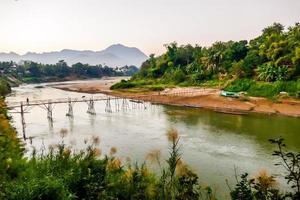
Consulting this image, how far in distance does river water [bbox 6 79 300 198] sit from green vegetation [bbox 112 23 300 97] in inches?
495

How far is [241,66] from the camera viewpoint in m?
61.8

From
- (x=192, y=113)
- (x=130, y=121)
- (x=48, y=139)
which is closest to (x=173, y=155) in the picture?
(x=48, y=139)

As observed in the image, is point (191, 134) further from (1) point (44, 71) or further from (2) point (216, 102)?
(1) point (44, 71)

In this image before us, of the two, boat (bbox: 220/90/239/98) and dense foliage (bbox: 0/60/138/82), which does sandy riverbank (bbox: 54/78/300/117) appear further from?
dense foliage (bbox: 0/60/138/82)

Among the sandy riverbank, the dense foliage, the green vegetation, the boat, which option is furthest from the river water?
the dense foliage

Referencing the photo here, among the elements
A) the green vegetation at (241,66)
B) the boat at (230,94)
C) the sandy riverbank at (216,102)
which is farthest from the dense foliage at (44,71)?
the boat at (230,94)

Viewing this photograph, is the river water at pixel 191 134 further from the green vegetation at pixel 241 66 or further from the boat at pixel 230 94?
the green vegetation at pixel 241 66

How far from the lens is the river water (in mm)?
22656

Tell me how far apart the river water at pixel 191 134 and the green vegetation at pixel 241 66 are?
12576mm

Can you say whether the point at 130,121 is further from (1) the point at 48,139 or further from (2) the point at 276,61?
(2) the point at 276,61

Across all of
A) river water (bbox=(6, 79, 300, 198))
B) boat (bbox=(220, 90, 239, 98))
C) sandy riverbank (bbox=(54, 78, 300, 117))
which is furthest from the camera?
boat (bbox=(220, 90, 239, 98))

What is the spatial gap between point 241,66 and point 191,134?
3302 centimetres

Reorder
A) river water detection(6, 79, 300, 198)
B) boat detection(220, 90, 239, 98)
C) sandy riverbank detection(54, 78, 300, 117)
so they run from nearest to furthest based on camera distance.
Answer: river water detection(6, 79, 300, 198), sandy riverbank detection(54, 78, 300, 117), boat detection(220, 90, 239, 98)

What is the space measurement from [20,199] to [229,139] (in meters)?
23.2
